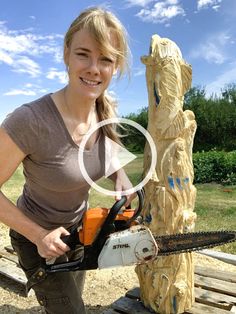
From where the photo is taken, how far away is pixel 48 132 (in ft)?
5.28

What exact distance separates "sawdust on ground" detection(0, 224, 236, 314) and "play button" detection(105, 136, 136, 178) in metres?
1.64

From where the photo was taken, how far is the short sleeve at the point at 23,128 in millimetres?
1527

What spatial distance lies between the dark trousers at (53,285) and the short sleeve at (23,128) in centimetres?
57

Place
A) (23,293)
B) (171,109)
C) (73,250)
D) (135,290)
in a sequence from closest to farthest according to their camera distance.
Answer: (73,250) → (171,109) → (135,290) → (23,293)

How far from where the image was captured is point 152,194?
2.59 m

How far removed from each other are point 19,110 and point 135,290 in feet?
6.26

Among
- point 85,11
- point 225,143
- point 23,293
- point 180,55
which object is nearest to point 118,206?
point 85,11

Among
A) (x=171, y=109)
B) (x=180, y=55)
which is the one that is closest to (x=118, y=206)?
(x=171, y=109)

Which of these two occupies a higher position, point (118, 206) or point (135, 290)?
point (118, 206)

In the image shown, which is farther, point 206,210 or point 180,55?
point 206,210

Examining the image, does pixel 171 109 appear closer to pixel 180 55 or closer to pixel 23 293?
pixel 180 55

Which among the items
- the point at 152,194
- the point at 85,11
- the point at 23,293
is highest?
the point at 85,11

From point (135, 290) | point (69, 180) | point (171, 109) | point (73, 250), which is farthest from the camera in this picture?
point (135, 290)

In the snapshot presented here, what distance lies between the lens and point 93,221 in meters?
1.72
